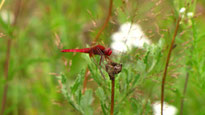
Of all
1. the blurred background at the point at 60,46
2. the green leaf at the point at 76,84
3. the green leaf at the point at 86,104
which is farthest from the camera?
the blurred background at the point at 60,46

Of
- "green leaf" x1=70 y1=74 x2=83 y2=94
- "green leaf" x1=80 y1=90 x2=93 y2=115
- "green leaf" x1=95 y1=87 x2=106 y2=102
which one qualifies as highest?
"green leaf" x1=70 y1=74 x2=83 y2=94

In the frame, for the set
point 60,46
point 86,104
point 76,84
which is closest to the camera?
point 76,84

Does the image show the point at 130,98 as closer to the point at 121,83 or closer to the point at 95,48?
the point at 121,83

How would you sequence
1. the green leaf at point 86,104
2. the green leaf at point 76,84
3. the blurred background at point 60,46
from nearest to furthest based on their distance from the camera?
the green leaf at point 76,84, the green leaf at point 86,104, the blurred background at point 60,46

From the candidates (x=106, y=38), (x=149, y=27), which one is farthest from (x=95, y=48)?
(x=149, y=27)

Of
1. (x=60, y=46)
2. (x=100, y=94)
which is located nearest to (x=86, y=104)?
(x=100, y=94)

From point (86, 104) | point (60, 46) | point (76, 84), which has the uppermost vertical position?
point (60, 46)

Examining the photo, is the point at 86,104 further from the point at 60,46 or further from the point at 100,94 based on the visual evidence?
the point at 60,46

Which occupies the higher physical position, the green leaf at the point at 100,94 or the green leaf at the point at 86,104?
the green leaf at the point at 100,94
